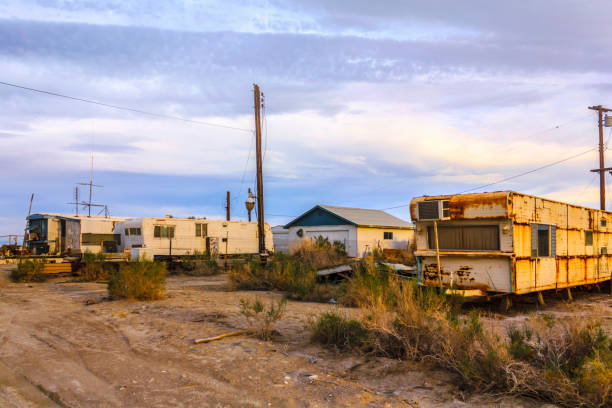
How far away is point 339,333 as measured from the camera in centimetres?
667

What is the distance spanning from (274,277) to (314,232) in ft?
58.5

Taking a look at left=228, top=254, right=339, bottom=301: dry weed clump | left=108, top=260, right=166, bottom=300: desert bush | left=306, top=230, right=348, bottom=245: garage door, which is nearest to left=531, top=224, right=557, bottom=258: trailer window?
left=228, top=254, right=339, bottom=301: dry weed clump

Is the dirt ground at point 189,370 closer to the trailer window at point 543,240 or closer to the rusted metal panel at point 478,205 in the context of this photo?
the rusted metal panel at point 478,205

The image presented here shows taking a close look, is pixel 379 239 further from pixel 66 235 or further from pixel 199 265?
pixel 66 235

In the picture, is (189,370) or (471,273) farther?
(471,273)

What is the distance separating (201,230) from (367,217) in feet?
43.5

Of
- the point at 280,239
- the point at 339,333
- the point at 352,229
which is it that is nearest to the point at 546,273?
the point at 339,333

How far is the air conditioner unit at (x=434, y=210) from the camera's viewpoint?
10969 millimetres

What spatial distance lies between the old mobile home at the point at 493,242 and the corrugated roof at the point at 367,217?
60.8ft

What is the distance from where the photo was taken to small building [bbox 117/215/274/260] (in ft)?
76.9

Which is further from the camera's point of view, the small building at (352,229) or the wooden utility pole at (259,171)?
the small building at (352,229)

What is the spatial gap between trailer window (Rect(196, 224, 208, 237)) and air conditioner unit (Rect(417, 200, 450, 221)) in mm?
16854

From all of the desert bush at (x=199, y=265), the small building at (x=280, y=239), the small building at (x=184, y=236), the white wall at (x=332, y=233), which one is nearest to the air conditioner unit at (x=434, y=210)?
the desert bush at (x=199, y=265)

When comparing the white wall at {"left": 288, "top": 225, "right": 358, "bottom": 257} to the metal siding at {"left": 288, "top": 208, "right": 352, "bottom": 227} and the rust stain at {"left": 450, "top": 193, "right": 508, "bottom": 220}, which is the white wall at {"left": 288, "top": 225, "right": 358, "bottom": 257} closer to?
the metal siding at {"left": 288, "top": 208, "right": 352, "bottom": 227}
